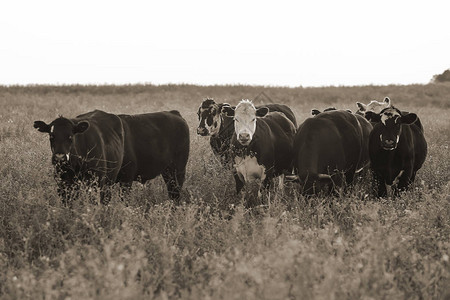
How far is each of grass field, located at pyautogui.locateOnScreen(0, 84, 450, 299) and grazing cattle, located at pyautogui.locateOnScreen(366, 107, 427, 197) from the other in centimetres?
45

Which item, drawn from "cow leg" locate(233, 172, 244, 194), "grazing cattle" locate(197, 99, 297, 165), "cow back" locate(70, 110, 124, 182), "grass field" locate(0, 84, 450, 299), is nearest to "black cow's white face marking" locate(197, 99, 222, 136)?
"grazing cattle" locate(197, 99, 297, 165)

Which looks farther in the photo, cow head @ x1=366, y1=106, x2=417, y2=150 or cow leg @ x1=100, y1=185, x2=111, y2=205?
cow head @ x1=366, y1=106, x2=417, y2=150

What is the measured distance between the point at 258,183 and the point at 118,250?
12.0 ft

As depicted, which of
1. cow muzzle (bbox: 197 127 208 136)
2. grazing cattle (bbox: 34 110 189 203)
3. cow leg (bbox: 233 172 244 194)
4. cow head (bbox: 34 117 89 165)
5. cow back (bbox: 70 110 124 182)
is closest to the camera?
cow head (bbox: 34 117 89 165)

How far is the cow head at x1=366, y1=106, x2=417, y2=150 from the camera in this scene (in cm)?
659

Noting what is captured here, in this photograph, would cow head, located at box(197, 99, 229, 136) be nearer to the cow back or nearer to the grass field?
the grass field

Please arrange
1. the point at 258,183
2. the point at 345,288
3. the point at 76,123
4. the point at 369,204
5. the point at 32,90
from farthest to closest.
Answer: the point at 32,90 → the point at 258,183 → the point at 76,123 → the point at 369,204 → the point at 345,288

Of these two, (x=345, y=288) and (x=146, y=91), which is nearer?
(x=345, y=288)

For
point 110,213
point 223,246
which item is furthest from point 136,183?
point 223,246

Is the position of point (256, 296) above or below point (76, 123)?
below

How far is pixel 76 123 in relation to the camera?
590 centimetres

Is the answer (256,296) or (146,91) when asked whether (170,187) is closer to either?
(256,296)

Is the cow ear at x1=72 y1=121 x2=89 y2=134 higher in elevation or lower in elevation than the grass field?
higher

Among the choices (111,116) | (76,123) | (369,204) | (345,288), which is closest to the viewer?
(345,288)
